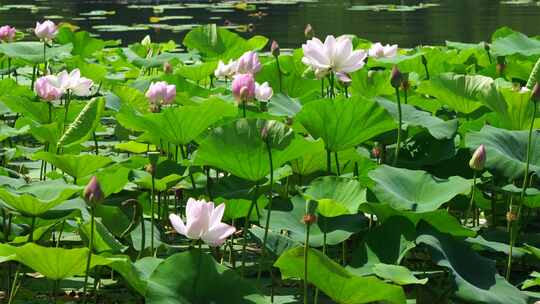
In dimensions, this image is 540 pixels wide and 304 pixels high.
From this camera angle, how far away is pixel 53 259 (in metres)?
1.45

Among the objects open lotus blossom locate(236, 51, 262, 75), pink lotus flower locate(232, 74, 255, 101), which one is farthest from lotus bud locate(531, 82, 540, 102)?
open lotus blossom locate(236, 51, 262, 75)

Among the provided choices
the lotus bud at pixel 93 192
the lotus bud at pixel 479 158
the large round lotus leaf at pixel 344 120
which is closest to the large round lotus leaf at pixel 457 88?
the large round lotus leaf at pixel 344 120

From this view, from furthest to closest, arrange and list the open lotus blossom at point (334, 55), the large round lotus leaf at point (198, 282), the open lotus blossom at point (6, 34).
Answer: the open lotus blossom at point (6, 34) < the open lotus blossom at point (334, 55) < the large round lotus leaf at point (198, 282)

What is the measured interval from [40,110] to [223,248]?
30.9 inches

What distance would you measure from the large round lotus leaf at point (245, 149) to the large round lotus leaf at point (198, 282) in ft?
1.22

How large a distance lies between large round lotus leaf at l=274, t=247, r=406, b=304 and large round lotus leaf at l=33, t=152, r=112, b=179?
2.02ft

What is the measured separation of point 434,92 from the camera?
94.9 inches

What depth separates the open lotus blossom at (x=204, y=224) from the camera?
4.68ft

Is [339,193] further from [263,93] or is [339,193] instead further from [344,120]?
[263,93]

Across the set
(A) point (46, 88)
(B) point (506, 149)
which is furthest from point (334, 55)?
(A) point (46, 88)

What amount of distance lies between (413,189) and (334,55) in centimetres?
46

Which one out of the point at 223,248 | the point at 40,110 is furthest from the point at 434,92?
the point at 40,110

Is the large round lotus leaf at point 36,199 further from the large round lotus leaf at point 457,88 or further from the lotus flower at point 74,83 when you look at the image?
the large round lotus leaf at point 457,88

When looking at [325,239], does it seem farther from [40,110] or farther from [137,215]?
[40,110]
